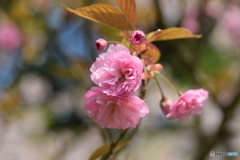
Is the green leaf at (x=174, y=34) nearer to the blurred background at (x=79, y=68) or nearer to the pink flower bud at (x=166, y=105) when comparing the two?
the pink flower bud at (x=166, y=105)

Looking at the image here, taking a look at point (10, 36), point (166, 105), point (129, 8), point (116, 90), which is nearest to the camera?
point (116, 90)

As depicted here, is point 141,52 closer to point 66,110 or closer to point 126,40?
point 126,40

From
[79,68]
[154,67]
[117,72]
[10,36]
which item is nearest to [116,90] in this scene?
[117,72]

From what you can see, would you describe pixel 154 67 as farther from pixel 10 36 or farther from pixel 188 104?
pixel 10 36

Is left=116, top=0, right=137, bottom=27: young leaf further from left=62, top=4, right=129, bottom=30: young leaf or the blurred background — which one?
the blurred background

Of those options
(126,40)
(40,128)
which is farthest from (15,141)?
(126,40)

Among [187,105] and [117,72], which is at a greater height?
[117,72]

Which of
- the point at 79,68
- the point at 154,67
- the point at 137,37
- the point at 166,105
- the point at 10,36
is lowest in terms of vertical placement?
the point at 79,68
